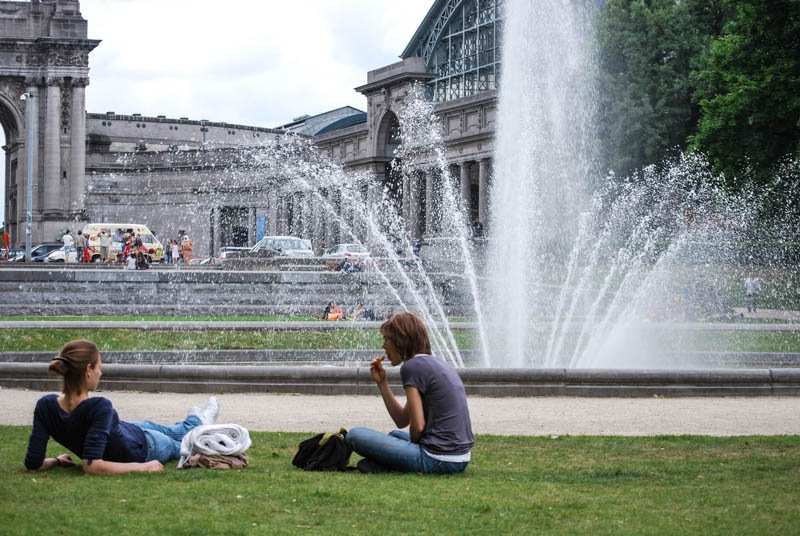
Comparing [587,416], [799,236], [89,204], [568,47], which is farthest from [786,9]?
[89,204]

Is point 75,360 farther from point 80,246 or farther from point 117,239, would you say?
point 117,239

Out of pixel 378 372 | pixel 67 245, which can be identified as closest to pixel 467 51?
pixel 67 245

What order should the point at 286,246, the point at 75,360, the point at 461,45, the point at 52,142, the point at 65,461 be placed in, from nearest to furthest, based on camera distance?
the point at 75,360 < the point at 65,461 < the point at 286,246 < the point at 52,142 < the point at 461,45

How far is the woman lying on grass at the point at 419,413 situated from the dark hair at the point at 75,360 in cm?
198

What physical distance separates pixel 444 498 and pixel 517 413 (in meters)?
5.68

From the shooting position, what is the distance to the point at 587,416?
12.5 meters

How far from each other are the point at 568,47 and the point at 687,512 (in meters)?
43.9

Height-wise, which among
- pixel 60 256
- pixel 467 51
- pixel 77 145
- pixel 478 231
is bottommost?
pixel 60 256

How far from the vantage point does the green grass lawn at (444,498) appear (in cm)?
623

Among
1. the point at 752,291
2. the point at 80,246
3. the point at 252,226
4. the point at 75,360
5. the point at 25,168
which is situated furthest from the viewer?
the point at 252,226

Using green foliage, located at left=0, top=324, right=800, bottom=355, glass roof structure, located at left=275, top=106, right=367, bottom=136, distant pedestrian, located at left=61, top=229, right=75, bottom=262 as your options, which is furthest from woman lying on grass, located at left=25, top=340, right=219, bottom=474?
glass roof structure, located at left=275, top=106, right=367, bottom=136

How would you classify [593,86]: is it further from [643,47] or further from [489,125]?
[489,125]

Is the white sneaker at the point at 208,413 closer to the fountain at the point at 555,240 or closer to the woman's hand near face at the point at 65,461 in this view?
the woman's hand near face at the point at 65,461

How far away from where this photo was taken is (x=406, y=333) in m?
7.88
